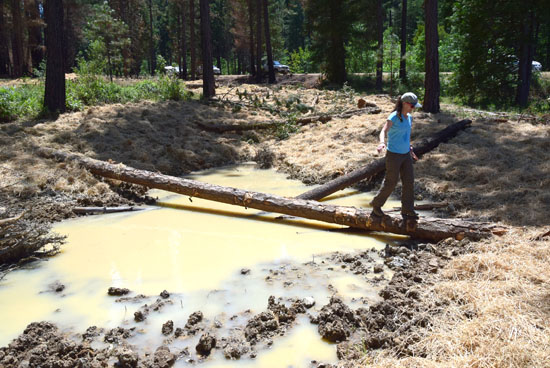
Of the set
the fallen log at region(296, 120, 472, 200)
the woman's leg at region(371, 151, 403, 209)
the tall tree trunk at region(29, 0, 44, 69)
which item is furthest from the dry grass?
the tall tree trunk at region(29, 0, 44, 69)

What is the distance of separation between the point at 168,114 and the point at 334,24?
18.6 metres

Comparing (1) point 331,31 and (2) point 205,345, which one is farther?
(1) point 331,31

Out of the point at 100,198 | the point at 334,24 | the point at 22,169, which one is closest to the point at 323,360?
the point at 100,198

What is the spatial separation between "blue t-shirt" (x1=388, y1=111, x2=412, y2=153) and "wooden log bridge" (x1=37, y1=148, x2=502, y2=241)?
118 centimetres

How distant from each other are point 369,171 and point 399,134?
3257 millimetres

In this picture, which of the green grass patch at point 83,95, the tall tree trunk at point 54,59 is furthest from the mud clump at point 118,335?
the tall tree trunk at point 54,59

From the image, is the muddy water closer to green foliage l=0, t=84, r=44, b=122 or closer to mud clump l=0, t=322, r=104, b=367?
mud clump l=0, t=322, r=104, b=367

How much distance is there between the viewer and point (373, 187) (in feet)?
32.9

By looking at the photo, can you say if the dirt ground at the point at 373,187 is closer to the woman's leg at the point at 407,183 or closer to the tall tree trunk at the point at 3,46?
the woman's leg at the point at 407,183

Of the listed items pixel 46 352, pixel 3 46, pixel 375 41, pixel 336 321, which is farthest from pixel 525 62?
pixel 3 46

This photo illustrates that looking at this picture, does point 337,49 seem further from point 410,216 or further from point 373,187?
point 410,216

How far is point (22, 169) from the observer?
945cm

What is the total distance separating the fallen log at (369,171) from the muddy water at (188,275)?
1072mm

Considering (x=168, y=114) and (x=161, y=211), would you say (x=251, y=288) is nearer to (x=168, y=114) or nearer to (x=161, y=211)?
(x=161, y=211)
